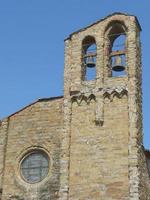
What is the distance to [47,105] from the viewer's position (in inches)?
748

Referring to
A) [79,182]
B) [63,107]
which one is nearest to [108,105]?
[63,107]

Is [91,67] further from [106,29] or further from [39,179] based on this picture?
[39,179]

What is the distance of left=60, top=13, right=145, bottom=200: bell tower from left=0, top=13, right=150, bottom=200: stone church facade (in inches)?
1.3

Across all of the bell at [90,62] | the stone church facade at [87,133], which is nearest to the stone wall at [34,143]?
the stone church facade at [87,133]

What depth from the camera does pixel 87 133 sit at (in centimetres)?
1789

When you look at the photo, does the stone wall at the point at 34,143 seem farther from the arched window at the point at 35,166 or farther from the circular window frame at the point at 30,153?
the arched window at the point at 35,166

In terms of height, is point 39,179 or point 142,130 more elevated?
point 142,130

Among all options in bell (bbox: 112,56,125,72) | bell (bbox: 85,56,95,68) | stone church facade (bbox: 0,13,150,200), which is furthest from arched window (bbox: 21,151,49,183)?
bell (bbox: 112,56,125,72)

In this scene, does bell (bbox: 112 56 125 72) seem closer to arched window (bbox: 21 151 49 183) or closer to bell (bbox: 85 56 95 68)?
bell (bbox: 85 56 95 68)

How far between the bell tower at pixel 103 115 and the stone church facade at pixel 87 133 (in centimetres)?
3

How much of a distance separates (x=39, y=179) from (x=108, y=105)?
3.45 m

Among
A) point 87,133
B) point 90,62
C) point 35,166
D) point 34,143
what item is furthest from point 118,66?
point 35,166

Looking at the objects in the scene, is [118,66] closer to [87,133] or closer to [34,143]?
[87,133]

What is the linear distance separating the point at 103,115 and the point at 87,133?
32.1 inches
